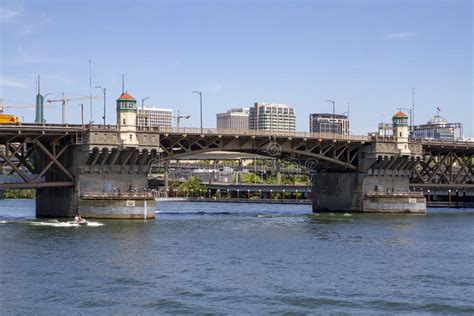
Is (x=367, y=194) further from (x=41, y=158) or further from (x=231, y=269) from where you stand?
(x=231, y=269)

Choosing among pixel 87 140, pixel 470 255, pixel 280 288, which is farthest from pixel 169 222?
pixel 280 288

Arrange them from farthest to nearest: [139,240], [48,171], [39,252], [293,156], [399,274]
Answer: [293,156] → [48,171] → [139,240] → [39,252] → [399,274]

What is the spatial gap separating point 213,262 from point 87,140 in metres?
45.9

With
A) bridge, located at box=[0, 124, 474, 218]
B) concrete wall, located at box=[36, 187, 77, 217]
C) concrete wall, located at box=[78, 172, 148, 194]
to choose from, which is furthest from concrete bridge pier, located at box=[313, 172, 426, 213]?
concrete wall, located at box=[36, 187, 77, 217]

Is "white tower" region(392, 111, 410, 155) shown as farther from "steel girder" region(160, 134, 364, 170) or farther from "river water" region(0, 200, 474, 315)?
"river water" region(0, 200, 474, 315)

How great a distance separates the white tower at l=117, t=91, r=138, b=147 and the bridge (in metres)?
0.28

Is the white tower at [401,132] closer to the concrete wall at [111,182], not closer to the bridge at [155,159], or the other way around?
the bridge at [155,159]

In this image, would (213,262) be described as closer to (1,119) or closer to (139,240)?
(139,240)

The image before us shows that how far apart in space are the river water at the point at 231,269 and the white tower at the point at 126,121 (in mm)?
11821

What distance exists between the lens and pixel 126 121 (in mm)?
119625

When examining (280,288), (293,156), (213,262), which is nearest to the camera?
(280,288)

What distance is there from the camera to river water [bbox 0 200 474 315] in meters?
57.4

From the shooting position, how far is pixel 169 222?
124 m

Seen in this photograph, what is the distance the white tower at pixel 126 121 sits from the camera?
4688 inches
